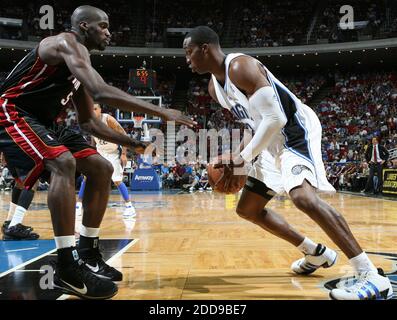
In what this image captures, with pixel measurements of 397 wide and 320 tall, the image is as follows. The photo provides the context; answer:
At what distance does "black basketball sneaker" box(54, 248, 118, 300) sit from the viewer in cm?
237

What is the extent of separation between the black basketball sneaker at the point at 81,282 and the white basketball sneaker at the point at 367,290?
45.9 inches

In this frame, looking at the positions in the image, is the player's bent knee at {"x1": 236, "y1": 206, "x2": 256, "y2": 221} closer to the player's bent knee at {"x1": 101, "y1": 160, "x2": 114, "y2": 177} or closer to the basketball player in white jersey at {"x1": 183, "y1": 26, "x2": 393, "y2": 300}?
the basketball player in white jersey at {"x1": 183, "y1": 26, "x2": 393, "y2": 300}

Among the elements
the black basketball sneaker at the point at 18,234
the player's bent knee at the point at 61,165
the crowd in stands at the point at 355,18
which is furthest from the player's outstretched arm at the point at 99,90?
the crowd in stands at the point at 355,18

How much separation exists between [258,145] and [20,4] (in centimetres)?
2483

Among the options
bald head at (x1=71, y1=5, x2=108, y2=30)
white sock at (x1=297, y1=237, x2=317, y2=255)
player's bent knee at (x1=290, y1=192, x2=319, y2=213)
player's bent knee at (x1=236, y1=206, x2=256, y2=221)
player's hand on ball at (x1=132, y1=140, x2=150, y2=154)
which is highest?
bald head at (x1=71, y1=5, x2=108, y2=30)

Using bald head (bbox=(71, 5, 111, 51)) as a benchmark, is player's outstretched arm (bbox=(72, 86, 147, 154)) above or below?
below

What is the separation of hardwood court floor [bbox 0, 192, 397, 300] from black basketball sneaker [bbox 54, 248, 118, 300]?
106mm

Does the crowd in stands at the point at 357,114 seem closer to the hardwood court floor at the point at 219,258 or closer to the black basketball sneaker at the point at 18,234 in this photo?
the hardwood court floor at the point at 219,258

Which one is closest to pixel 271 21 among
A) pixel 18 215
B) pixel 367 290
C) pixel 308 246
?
pixel 18 215

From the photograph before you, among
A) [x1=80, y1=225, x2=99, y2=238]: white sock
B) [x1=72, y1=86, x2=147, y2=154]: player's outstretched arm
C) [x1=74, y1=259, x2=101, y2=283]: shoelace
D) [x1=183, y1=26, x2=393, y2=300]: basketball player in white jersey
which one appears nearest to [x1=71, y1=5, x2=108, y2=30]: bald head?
[x1=72, y1=86, x2=147, y2=154]: player's outstretched arm

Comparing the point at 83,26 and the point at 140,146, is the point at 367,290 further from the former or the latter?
the point at 83,26

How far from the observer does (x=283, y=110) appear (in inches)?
115

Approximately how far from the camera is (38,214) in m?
7.61
